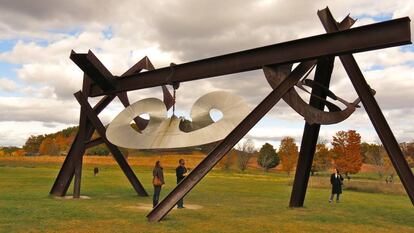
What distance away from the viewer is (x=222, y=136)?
1230cm

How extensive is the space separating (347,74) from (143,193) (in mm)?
10807

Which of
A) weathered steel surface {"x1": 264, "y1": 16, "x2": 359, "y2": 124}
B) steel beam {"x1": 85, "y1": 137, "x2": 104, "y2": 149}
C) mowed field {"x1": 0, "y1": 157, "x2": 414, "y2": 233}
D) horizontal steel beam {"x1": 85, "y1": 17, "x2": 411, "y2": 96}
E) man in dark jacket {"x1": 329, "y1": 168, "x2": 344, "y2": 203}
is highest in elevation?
horizontal steel beam {"x1": 85, "y1": 17, "x2": 411, "y2": 96}

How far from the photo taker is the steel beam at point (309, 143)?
13.7 m

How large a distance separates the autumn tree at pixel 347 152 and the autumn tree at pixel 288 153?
360 inches

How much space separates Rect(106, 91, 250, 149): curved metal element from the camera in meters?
12.3

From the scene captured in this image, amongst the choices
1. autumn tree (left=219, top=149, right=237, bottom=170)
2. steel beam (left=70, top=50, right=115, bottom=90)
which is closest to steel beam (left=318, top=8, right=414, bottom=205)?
steel beam (left=70, top=50, right=115, bottom=90)

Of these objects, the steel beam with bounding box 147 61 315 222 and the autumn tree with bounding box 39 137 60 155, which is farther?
the autumn tree with bounding box 39 137 60 155

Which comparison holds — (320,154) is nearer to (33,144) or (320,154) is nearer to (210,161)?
(210,161)

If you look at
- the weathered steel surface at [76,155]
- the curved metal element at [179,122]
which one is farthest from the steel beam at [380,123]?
the weathered steel surface at [76,155]

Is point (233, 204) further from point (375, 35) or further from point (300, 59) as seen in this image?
point (375, 35)

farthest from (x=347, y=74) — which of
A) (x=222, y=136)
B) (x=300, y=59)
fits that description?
(x=222, y=136)

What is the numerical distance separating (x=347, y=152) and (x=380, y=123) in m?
50.4

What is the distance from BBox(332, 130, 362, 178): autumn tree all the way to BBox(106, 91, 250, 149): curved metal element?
47.8m

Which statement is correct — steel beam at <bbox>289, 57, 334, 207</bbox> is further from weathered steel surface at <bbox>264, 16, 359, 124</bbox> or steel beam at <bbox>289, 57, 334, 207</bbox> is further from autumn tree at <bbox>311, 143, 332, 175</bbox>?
autumn tree at <bbox>311, 143, 332, 175</bbox>
